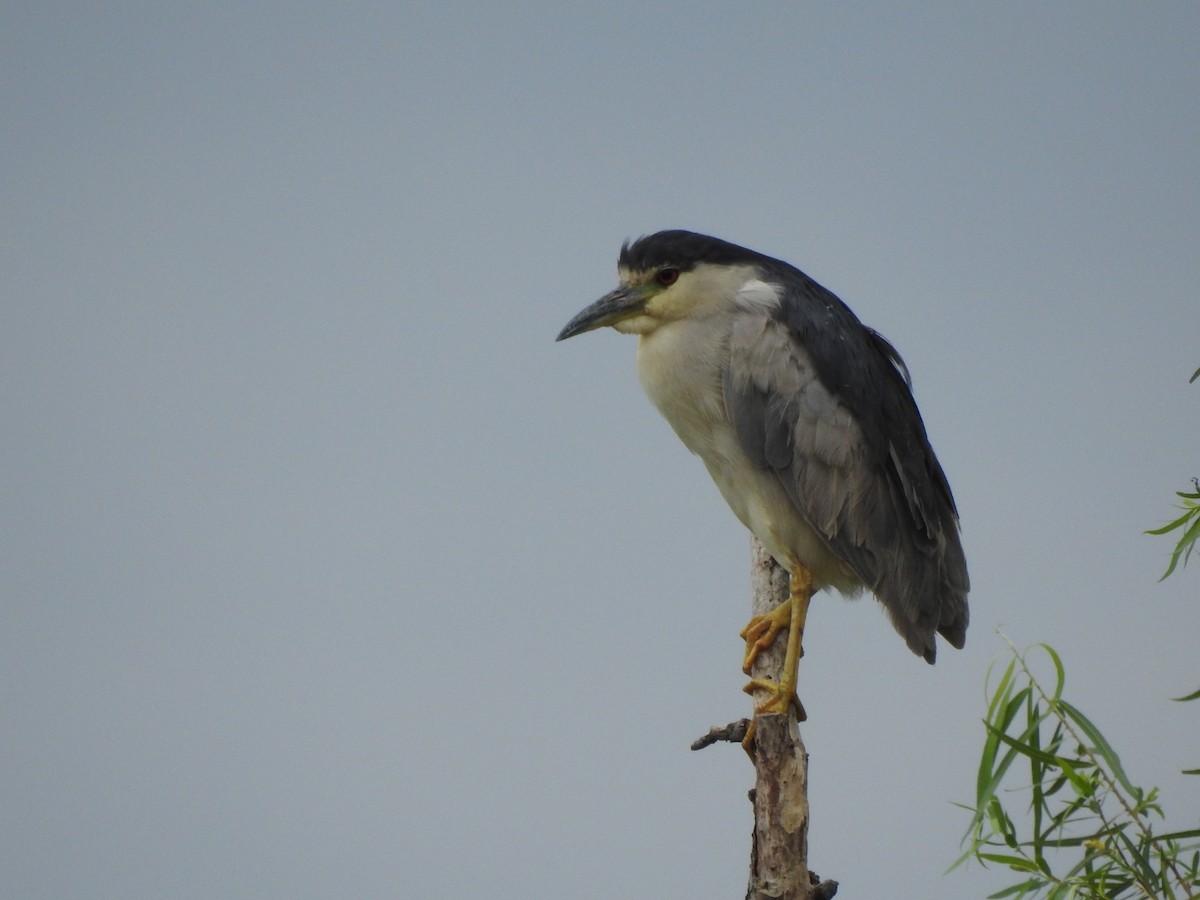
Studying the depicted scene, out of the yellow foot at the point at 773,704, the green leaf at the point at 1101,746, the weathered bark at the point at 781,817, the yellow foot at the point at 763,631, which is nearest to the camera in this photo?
the green leaf at the point at 1101,746

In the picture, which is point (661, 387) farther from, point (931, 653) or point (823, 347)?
point (931, 653)

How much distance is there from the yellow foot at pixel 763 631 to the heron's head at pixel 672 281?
2.93 feet

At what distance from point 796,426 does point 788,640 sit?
0.60 metres

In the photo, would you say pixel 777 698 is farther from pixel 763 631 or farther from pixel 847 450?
pixel 847 450

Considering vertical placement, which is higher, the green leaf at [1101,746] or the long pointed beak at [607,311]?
the long pointed beak at [607,311]

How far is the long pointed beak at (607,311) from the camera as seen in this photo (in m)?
3.71

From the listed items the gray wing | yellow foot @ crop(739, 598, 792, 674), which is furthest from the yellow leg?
the gray wing

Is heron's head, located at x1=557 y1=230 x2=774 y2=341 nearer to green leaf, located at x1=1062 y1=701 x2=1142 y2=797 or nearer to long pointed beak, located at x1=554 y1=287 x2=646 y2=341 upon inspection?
long pointed beak, located at x1=554 y1=287 x2=646 y2=341

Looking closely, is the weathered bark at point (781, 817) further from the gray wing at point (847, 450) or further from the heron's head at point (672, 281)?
the heron's head at point (672, 281)

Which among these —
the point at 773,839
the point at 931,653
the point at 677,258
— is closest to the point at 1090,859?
the point at 773,839

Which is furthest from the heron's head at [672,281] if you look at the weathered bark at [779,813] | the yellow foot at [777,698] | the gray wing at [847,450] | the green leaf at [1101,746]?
the green leaf at [1101,746]

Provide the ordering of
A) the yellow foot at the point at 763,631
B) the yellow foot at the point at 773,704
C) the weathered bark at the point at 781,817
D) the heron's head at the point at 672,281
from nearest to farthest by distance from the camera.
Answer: the weathered bark at the point at 781,817, the yellow foot at the point at 773,704, the yellow foot at the point at 763,631, the heron's head at the point at 672,281

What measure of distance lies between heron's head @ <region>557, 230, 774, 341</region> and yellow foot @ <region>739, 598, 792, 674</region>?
0.89 meters

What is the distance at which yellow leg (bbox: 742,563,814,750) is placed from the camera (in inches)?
130
